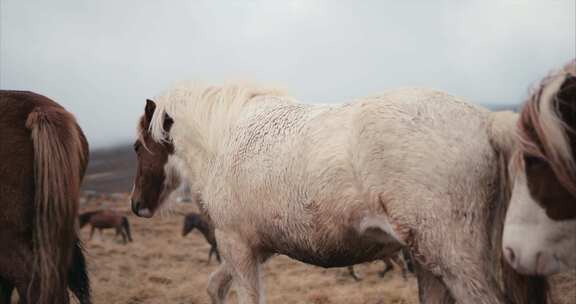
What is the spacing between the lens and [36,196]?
3541mm

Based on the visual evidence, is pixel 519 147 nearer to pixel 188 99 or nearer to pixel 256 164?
pixel 256 164

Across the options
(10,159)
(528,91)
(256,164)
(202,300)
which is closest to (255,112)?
(256,164)

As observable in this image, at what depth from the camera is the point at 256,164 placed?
360 centimetres

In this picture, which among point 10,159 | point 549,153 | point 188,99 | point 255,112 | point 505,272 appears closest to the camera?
point 549,153

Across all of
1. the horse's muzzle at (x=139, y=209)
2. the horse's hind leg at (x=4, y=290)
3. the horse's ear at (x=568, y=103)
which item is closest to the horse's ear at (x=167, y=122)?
the horse's muzzle at (x=139, y=209)

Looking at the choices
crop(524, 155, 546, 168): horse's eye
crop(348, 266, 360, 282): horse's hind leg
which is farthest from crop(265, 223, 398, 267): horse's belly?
crop(348, 266, 360, 282): horse's hind leg

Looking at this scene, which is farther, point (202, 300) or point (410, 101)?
point (202, 300)

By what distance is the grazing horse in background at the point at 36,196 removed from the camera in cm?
345

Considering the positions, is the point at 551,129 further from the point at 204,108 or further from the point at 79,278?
the point at 79,278

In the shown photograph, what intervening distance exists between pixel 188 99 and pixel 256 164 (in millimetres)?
1334

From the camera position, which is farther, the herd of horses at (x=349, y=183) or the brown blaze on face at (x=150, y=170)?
the brown blaze on face at (x=150, y=170)

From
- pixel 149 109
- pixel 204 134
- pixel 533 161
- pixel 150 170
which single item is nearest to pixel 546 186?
pixel 533 161

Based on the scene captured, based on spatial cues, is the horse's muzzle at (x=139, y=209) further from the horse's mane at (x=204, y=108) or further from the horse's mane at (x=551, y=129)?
the horse's mane at (x=551, y=129)

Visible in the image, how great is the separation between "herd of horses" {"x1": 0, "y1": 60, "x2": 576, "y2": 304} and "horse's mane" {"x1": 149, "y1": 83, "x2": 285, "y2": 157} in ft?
0.04
